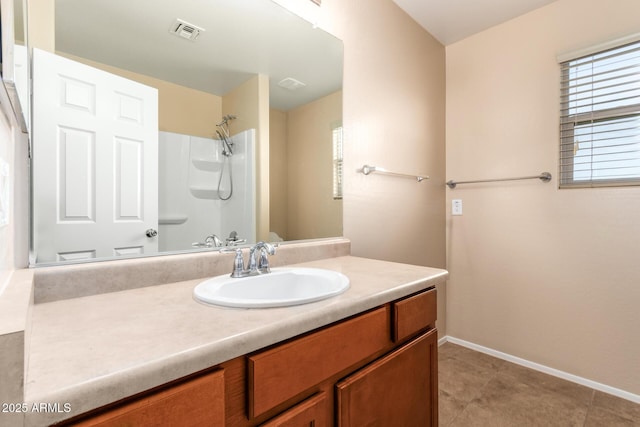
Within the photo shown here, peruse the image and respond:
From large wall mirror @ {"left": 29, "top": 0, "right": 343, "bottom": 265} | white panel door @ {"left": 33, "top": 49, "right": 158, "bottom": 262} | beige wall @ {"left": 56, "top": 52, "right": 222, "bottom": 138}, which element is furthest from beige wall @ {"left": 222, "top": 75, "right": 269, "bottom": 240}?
white panel door @ {"left": 33, "top": 49, "right": 158, "bottom": 262}

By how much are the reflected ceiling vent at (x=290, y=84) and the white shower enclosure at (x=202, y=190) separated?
0.97ft

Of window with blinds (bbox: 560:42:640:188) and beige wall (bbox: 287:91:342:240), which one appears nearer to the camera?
beige wall (bbox: 287:91:342:240)

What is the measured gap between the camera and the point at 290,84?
1360 millimetres

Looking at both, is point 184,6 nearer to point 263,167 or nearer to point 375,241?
point 263,167

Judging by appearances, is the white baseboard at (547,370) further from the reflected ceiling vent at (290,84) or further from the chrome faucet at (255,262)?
the reflected ceiling vent at (290,84)

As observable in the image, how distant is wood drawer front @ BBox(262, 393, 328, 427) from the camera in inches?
24.8

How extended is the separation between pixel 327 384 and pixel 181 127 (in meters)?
0.92

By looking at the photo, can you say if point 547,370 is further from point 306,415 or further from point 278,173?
point 278,173

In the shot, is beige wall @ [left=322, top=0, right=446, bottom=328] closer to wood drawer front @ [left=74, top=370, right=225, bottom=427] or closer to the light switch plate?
the light switch plate

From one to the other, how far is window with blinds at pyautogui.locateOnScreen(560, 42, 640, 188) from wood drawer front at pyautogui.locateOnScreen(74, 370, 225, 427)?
2195mm

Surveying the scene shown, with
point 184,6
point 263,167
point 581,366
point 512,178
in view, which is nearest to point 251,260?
→ point 263,167

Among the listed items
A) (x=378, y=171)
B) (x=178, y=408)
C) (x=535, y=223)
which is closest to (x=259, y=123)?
(x=378, y=171)

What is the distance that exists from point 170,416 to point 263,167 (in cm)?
→ 96

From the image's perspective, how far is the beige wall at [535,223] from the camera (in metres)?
1.67
